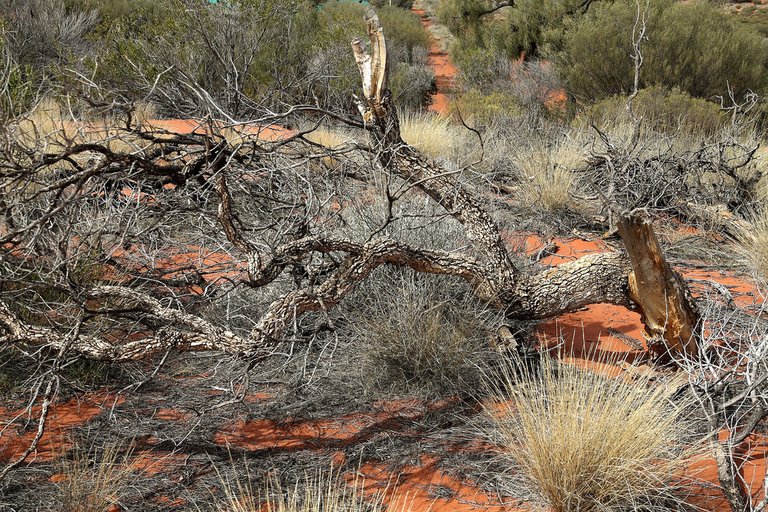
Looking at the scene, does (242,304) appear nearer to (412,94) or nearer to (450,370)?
(450,370)

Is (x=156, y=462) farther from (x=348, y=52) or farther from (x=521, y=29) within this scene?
(x=521, y=29)

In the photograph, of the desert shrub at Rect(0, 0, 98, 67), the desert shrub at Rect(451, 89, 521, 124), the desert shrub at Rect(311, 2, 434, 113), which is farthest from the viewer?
the desert shrub at Rect(0, 0, 98, 67)

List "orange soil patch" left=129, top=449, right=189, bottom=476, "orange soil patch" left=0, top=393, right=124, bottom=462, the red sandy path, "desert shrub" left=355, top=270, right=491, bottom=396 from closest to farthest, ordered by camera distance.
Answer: "orange soil patch" left=129, top=449, right=189, bottom=476 → "orange soil patch" left=0, top=393, right=124, bottom=462 → "desert shrub" left=355, top=270, right=491, bottom=396 → the red sandy path

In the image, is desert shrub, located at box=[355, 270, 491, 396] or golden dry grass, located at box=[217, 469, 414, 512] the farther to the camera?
desert shrub, located at box=[355, 270, 491, 396]

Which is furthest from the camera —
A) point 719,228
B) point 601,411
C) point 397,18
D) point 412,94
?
point 397,18

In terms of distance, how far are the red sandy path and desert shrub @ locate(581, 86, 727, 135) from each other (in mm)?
3917

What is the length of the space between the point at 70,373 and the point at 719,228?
6.39 m

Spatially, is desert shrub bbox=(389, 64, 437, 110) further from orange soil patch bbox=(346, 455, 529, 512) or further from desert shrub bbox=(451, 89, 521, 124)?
orange soil patch bbox=(346, 455, 529, 512)

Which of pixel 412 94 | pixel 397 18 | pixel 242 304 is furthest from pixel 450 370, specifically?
pixel 397 18

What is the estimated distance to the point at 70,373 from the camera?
15.2ft

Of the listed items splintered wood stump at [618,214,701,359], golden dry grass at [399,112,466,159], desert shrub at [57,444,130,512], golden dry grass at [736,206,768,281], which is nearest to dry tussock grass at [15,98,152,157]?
desert shrub at [57,444,130,512]

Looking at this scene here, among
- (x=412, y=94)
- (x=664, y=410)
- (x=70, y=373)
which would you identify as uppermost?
(x=664, y=410)

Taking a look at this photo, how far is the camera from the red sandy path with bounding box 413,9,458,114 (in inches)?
715

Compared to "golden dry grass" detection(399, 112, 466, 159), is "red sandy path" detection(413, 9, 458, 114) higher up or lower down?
lower down
